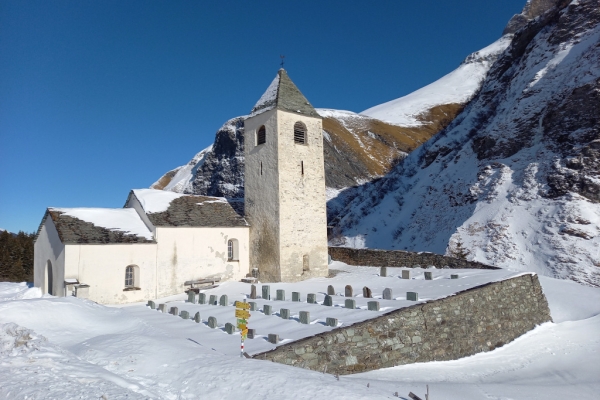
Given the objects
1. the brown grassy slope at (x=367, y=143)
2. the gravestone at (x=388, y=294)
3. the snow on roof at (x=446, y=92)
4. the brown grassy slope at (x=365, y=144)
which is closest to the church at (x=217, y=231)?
the gravestone at (x=388, y=294)

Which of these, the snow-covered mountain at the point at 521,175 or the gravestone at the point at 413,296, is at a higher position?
the snow-covered mountain at the point at 521,175

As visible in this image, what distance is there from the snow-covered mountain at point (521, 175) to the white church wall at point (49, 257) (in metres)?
24.2

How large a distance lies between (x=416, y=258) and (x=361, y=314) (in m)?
11.6

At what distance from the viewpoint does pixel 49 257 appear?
69.4 ft

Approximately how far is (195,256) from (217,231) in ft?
6.45

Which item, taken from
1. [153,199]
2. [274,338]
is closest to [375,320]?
[274,338]

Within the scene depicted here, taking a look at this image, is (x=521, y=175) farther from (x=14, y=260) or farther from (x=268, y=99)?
(x=14, y=260)

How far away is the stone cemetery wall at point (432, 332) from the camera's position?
11.2m

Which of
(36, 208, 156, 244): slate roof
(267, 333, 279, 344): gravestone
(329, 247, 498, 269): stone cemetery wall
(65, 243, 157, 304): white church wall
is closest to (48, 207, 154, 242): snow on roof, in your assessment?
(36, 208, 156, 244): slate roof

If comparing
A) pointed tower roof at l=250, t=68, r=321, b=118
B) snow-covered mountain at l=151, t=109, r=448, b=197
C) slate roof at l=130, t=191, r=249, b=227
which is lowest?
slate roof at l=130, t=191, r=249, b=227

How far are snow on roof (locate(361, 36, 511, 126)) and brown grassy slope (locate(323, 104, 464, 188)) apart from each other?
357cm

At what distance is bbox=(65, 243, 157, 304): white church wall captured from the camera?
19.3 metres

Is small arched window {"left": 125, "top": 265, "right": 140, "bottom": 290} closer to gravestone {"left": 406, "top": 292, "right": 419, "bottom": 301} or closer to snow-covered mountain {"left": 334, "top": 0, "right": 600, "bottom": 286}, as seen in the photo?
gravestone {"left": 406, "top": 292, "right": 419, "bottom": 301}

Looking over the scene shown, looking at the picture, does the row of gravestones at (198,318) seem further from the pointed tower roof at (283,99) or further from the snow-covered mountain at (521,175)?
the snow-covered mountain at (521,175)
